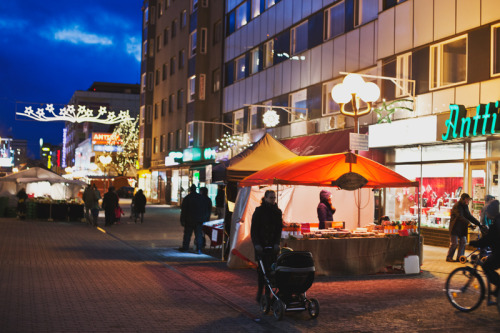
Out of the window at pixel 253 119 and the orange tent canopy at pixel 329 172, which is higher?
the window at pixel 253 119

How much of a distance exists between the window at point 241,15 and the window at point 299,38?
707cm

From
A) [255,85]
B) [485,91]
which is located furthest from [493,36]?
[255,85]

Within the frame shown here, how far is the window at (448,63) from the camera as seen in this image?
60.2 feet

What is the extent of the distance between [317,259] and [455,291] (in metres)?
3.90

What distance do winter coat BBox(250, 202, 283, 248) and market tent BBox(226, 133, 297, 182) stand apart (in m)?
6.48

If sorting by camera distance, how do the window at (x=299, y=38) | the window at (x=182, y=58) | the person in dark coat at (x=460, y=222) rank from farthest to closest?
the window at (x=182, y=58) → the window at (x=299, y=38) → the person in dark coat at (x=460, y=222)

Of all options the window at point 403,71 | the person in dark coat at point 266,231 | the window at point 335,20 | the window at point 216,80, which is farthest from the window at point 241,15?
the person in dark coat at point 266,231

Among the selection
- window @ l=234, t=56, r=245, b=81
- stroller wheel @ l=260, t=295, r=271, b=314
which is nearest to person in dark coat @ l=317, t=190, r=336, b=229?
stroller wheel @ l=260, t=295, r=271, b=314

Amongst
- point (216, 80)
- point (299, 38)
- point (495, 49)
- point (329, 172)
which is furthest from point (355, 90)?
point (216, 80)

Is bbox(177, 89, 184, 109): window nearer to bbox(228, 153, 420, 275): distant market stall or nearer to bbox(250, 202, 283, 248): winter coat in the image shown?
bbox(228, 153, 420, 275): distant market stall

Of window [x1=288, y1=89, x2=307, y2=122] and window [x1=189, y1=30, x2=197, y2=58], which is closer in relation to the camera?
window [x1=288, y1=89, x2=307, y2=122]

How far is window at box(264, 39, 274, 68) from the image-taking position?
1264 inches

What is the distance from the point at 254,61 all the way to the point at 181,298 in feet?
84.9

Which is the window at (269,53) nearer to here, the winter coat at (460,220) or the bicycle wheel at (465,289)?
the winter coat at (460,220)
